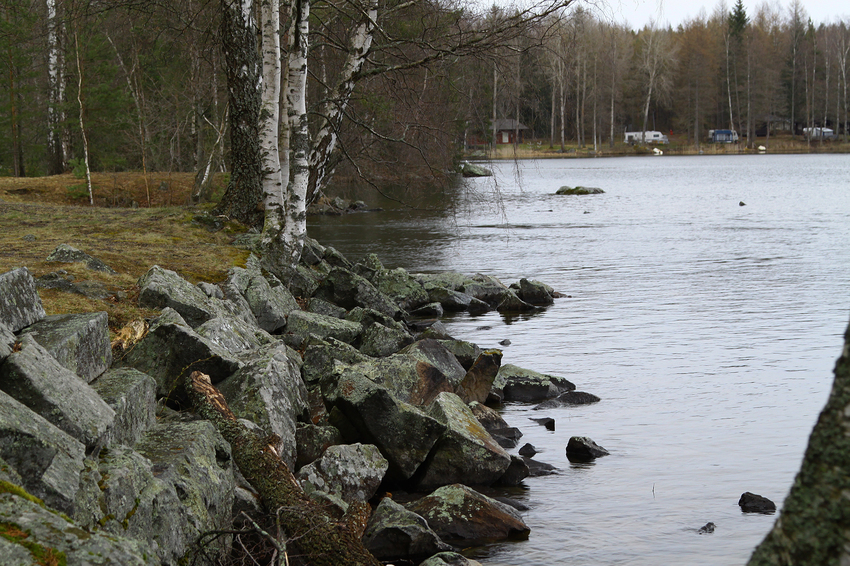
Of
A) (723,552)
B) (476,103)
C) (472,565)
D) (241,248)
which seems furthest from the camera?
(241,248)

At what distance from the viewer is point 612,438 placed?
9977mm

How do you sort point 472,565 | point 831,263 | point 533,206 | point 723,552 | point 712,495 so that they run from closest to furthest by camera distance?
point 472,565, point 723,552, point 712,495, point 831,263, point 533,206

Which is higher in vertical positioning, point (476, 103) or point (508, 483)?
point (476, 103)

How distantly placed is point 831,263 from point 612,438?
1664 centimetres

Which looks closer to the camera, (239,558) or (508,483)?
(239,558)

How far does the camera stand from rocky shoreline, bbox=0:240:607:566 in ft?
12.7

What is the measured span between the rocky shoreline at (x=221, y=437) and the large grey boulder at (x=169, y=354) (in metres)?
0.01

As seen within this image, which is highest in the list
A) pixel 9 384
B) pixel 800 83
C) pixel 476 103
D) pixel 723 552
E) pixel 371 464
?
pixel 800 83

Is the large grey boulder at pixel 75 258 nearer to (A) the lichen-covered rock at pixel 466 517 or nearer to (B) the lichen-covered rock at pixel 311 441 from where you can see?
(B) the lichen-covered rock at pixel 311 441

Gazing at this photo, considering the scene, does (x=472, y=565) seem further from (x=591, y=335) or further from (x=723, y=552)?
(x=591, y=335)

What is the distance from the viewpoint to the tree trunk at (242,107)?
16.0 meters

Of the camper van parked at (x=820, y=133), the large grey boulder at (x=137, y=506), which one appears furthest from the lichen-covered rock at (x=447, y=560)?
the camper van parked at (x=820, y=133)

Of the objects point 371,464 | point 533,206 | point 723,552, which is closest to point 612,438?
point 723,552

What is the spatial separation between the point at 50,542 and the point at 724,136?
114 meters
